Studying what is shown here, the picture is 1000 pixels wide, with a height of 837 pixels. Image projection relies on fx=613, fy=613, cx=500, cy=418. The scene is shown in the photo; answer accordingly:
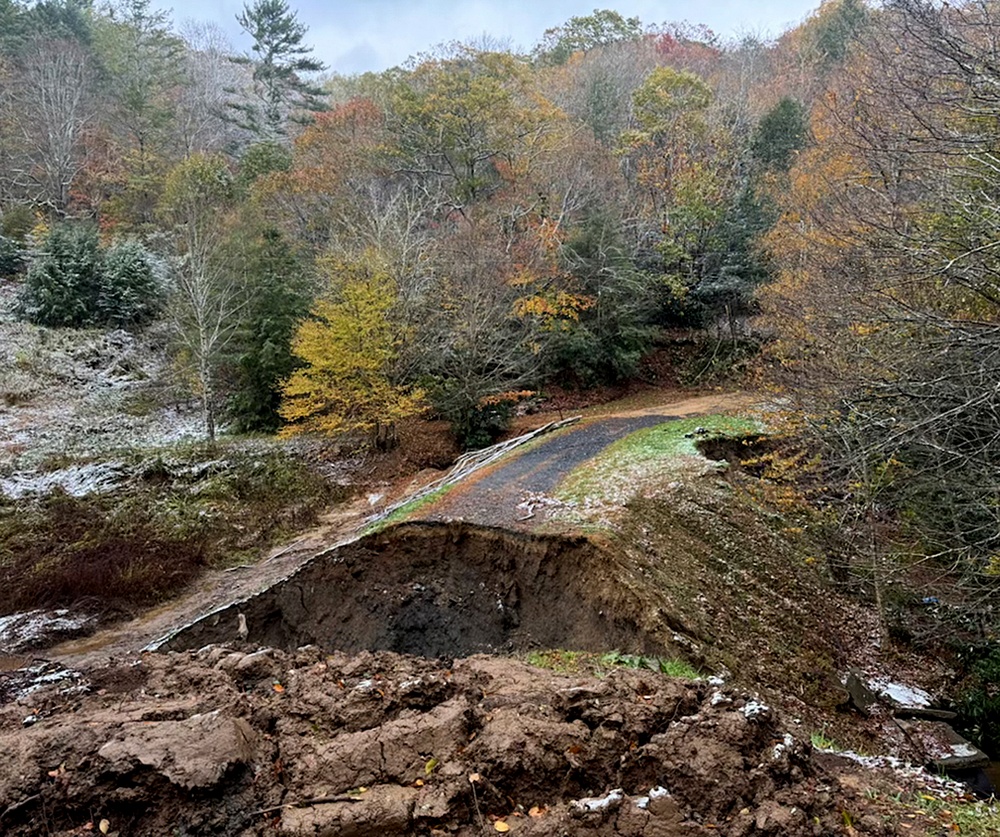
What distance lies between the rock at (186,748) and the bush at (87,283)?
24010 millimetres

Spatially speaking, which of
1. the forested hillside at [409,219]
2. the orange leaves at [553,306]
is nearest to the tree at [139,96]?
the forested hillside at [409,219]

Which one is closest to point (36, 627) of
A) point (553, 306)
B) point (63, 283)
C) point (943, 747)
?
point (943, 747)

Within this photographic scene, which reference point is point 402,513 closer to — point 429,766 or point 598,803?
point 429,766

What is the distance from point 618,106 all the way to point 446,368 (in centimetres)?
2078

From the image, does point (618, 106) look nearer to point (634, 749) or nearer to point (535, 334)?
point (535, 334)

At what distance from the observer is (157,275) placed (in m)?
24.2

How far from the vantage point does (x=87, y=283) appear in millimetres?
22938

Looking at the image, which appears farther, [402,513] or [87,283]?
[87,283]

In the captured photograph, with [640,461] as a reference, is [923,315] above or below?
above

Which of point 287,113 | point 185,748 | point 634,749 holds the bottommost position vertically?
point 634,749

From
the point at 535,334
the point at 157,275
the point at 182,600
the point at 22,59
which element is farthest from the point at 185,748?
the point at 22,59

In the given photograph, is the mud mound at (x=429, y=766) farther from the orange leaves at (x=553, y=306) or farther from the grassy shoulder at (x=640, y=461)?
the orange leaves at (x=553, y=306)

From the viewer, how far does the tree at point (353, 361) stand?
48.0ft

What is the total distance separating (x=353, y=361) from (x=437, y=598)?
745 centimetres
